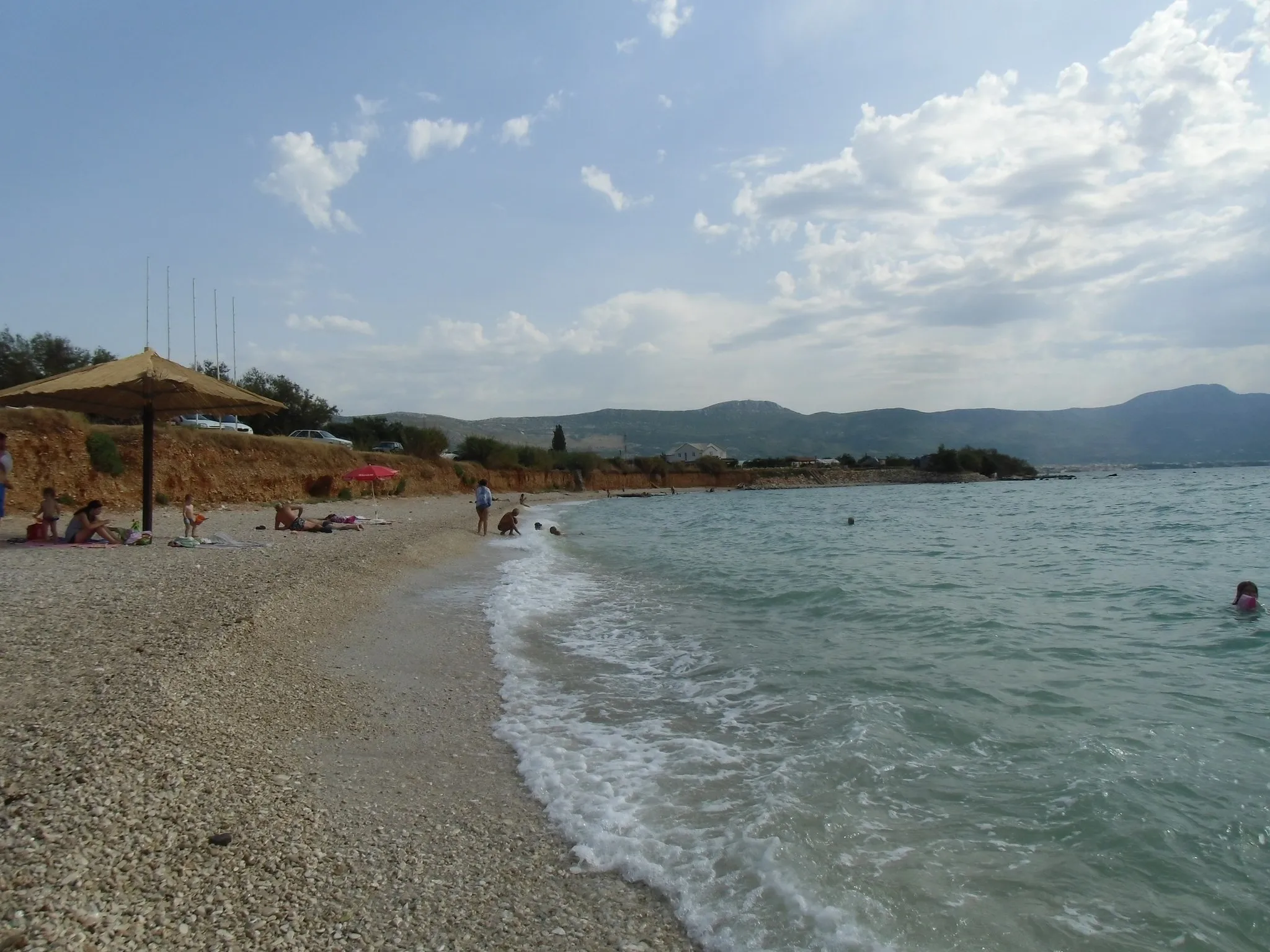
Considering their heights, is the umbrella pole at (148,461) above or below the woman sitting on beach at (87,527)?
above

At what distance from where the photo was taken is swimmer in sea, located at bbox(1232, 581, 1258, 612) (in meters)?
9.96

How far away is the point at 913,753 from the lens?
5312 millimetres

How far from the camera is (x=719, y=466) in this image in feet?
328

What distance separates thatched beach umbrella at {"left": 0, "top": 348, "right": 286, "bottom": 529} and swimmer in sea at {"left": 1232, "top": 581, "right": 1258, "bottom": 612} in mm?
14321

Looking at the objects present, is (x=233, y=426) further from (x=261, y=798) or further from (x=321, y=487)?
(x=261, y=798)

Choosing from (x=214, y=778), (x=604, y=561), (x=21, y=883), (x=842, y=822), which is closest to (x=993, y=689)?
(x=842, y=822)

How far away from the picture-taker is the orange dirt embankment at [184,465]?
1961cm

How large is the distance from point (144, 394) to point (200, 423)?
2368 cm

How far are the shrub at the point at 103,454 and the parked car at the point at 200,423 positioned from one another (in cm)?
700

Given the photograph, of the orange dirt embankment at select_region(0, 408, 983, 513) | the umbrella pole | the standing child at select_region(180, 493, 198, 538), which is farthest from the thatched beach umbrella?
the orange dirt embankment at select_region(0, 408, 983, 513)

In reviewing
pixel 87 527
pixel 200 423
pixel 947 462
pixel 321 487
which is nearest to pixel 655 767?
pixel 87 527

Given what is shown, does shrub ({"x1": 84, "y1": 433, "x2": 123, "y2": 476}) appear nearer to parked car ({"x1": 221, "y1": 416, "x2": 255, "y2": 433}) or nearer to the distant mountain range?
parked car ({"x1": 221, "y1": 416, "x2": 255, "y2": 433})

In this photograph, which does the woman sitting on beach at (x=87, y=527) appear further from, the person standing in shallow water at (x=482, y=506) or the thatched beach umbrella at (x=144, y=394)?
the person standing in shallow water at (x=482, y=506)

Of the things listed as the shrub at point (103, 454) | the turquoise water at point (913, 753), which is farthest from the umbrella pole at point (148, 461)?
the shrub at point (103, 454)
